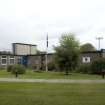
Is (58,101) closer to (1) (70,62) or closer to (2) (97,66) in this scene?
(1) (70,62)

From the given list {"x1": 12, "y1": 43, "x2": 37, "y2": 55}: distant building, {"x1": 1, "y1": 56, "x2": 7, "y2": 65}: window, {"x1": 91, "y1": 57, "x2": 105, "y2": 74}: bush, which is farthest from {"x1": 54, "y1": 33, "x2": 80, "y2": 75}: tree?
{"x1": 12, "y1": 43, "x2": 37, "y2": 55}: distant building

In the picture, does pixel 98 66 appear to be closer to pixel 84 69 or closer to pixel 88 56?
pixel 84 69

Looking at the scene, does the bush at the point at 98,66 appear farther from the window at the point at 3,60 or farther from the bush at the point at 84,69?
the window at the point at 3,60

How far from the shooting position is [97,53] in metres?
65.9

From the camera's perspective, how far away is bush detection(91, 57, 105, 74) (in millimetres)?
52978

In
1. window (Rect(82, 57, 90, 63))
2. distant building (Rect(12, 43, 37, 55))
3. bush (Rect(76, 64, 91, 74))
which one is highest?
distant building (Rect(12, 43, 37, 55))

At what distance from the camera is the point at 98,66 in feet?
176

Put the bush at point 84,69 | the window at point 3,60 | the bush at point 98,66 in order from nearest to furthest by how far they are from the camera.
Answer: the bush at point 98,66 < the bush at point 84,69 < the window at point 3,60

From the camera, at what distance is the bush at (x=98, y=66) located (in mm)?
52978

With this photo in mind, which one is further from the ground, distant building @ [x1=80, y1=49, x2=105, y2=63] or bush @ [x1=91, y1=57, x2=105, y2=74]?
distant building @ [x1=80, y1=49, x2=105, y2=63]

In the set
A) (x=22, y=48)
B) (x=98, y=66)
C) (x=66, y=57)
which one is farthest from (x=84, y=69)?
(x=22, y=48)

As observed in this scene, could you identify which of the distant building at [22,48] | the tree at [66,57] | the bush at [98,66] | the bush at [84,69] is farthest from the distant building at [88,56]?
the distant building at [22,48]

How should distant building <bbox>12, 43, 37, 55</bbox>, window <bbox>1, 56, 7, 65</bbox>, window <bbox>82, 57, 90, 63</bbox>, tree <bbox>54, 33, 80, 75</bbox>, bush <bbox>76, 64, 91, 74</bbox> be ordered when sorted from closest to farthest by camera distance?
tree <bbox>54, 33, 80, 75</bbox> → bush <bbox>76, 64, 91, 74</bbox> → window <bbox>82, 57, 90, 63</bbox> → window <bbox>1, 56, 7, 65</bbox> → distant building <bbox>12, 43, 37, 55</bbox>

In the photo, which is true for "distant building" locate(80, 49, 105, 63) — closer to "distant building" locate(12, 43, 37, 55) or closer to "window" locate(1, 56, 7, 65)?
"window" locate(1, 56, 7, 65)
